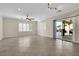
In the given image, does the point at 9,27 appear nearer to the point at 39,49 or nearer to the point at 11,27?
the point at 11,27

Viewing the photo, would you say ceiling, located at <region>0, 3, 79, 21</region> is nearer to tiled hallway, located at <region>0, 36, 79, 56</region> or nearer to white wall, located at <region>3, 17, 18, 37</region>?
tiled hallway, located at <region>0, 36, 79, 56</region>

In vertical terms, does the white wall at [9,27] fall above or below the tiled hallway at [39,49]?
above

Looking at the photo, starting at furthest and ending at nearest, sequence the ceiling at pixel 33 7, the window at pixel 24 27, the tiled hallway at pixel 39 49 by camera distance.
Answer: the window at pixel 24 27, the ceiling at pixel 33 7, the tiled hallway at pixel 39 49

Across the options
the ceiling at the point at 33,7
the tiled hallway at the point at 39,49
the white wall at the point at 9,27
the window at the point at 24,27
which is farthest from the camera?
the window at the point at 24,27

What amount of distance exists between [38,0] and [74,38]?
615cm

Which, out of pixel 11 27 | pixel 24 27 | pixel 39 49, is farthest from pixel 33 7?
pixel 24 27

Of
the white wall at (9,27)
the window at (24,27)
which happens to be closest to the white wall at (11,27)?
the white wall at (9,27)

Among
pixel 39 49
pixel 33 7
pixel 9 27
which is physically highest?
pixel 33 7

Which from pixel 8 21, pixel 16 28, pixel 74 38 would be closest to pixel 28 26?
pixel 16 28

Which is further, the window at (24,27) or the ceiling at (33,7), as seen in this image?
the window at (24,27)

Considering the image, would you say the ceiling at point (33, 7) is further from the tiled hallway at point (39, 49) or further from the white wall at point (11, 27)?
the white wall at point (11, 27)

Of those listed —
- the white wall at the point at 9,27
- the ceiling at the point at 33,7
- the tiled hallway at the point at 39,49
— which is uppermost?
the ceiling at the point at 33,7

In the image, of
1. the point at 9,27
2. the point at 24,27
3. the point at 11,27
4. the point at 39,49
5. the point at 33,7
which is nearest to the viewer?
the point at 39,49

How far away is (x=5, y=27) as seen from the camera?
51.2 feet
